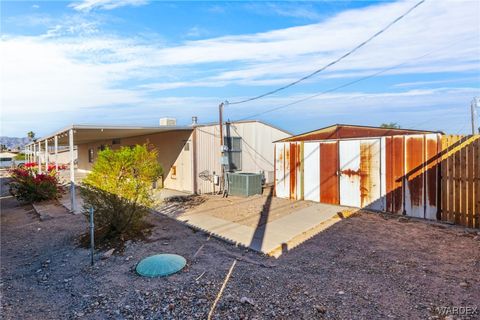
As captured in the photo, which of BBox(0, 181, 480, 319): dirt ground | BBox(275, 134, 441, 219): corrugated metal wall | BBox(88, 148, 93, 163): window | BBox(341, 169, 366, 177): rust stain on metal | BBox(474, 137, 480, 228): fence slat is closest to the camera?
BBox(0, 181, 480, 319): dirt ground

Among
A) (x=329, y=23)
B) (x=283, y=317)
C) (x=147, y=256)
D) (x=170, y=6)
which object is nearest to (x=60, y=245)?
(x=147, y=256)

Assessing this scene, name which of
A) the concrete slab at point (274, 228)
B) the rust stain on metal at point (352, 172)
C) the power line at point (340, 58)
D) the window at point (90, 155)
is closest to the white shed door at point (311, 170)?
the rust stain on metal at point (352, 172)

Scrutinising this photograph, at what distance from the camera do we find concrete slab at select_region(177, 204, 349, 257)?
5465mm

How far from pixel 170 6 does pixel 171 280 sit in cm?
761

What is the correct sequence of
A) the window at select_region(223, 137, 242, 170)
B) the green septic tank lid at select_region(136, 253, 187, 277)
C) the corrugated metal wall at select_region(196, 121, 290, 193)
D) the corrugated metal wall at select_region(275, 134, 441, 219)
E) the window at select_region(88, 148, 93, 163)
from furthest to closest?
the window at select_region(88, 148, 93, 163)
the window at select_region(223, 137, 242, 170)
the corrugated metal wall at select_region(196, 121, 290, 193)
the corrugated metal wall at select_region(275, 134, 441, 219)
the green septic tank lid at select_region(136, 253, 187, 277)

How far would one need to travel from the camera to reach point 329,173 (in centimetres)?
925

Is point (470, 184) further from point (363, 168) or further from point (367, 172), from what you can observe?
point (363, 168)

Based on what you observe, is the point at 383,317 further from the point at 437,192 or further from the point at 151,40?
the point at 151,40

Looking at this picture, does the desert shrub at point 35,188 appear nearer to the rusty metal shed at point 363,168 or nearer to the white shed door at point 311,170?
the rusty metal shed at point 363,168

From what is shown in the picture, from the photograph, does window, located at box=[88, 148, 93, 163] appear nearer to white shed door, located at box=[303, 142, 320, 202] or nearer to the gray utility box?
the gray utility box

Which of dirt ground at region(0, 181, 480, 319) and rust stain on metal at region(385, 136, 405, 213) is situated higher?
rust stain on metal at region(385, 136, 405, 213)

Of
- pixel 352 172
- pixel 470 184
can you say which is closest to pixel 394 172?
pixel 352 172

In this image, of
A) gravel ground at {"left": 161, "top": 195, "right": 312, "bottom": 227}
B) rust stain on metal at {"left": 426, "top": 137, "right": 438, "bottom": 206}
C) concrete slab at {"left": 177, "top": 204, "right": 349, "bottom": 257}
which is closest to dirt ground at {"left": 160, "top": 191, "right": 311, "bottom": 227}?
gravel ground at {"left": 161, "top": 195, "right": 312, "bottom": 227}

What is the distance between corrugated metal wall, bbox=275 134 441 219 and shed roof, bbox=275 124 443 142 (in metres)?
0.18
